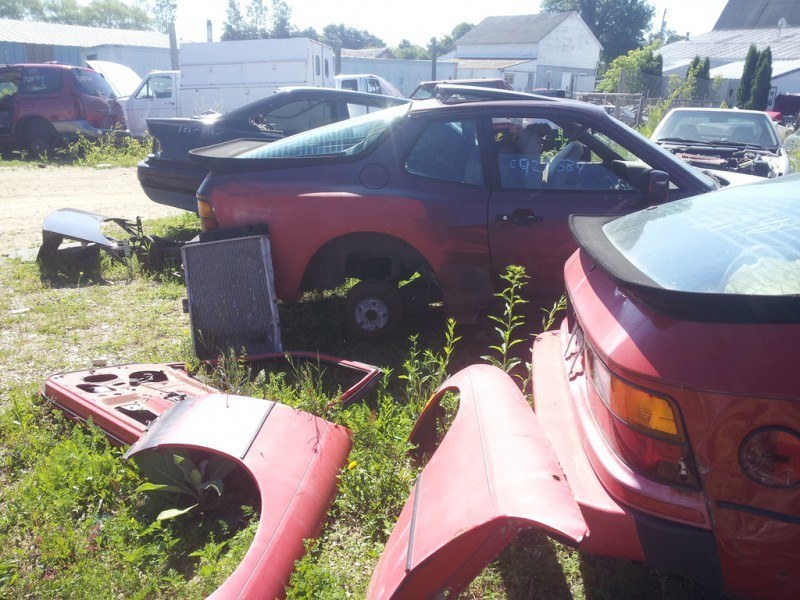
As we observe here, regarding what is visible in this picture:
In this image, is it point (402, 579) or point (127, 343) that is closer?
point (402, 579)

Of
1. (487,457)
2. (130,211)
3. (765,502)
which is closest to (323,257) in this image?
(487,457)

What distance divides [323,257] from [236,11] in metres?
86.3

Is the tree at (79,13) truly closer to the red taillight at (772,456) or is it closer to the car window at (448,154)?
the car window at (448,154)

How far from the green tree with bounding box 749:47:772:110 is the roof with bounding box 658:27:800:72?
13.8 metres

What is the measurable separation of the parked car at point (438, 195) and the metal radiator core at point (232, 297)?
259 mm

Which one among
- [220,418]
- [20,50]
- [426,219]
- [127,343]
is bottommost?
[127,343]

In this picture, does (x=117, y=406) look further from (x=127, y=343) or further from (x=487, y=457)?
(x=487, y=457)

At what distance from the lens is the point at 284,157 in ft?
14.4

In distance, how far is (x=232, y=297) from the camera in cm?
410

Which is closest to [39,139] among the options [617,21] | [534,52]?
[534,52]

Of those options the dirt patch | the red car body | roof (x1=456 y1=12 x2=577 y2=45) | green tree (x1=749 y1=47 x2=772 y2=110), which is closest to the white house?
roof (x1=456 y1=12 x2=577 y2=45)

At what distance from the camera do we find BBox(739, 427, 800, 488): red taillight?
66.7 inches

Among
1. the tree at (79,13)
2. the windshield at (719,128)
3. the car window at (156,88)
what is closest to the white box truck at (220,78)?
the car window at (156,88)

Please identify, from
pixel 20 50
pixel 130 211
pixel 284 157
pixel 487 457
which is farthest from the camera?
pixel 20 50
